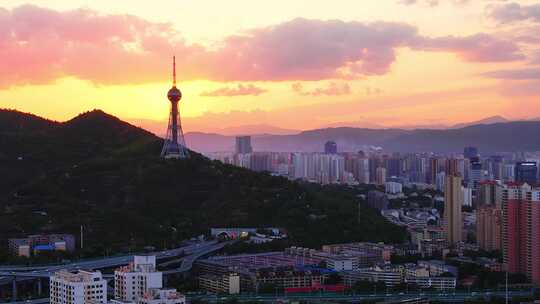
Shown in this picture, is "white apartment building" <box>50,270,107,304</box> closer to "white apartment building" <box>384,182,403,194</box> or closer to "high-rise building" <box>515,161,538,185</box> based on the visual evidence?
"high-rise building" <box>515,161,538,185</box>

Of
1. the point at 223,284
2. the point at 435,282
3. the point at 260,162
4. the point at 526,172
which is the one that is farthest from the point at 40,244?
the point at 260,162

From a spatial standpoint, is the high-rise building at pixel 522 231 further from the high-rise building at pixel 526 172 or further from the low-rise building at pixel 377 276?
the high-rise building at pixel 526 172

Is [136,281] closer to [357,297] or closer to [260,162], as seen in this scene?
[357,297]

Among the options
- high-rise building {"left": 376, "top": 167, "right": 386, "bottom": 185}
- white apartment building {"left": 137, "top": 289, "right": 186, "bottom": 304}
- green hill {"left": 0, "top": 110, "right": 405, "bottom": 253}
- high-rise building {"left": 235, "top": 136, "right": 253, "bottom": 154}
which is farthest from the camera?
high-rise building {"left": 235, "top": 136, "right": 253, "bottom": 154}

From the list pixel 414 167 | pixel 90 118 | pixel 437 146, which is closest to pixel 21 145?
pixel 90 118

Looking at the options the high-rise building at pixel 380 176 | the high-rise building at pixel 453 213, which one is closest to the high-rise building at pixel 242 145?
the high-rise building at pixel 380 176

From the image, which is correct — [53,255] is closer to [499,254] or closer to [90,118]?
[499,254]

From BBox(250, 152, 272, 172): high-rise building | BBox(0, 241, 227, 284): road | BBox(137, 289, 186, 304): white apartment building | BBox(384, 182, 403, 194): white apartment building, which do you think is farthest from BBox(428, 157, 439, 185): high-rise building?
BBox(137, 289, 186, 304): white apartment building
